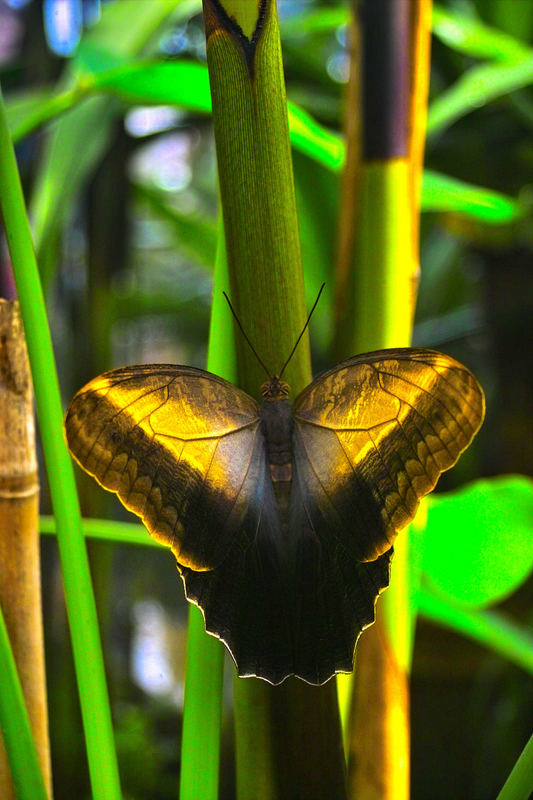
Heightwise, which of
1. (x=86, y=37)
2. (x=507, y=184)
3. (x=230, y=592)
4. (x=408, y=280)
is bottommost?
(x=230, y=592)

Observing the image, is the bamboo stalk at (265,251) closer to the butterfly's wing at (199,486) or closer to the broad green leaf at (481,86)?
the butterfly's wing at (199,486)

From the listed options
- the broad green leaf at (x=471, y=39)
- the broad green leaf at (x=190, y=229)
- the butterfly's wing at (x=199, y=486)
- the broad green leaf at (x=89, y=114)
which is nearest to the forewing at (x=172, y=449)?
the butterfly's wing at (x=199, y=486)

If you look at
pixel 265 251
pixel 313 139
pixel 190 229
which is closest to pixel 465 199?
pixel 313 139

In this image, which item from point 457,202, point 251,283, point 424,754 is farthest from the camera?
point 424,754

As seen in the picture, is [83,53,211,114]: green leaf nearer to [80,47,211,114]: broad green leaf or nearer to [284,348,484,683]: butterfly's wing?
[80,47,211,114]: broad green leaf

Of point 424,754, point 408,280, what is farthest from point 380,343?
point 424,754

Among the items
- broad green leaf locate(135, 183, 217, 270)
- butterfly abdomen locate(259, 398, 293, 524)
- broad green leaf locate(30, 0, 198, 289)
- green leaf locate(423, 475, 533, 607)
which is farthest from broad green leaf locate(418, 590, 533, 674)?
broad green leaf locate(135, 183, 217, 270)

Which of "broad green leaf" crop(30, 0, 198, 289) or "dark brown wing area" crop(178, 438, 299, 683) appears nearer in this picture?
"dark brown wing area" crop(178, 438, 299, 683)

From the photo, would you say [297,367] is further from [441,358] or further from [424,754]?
[424,754]
